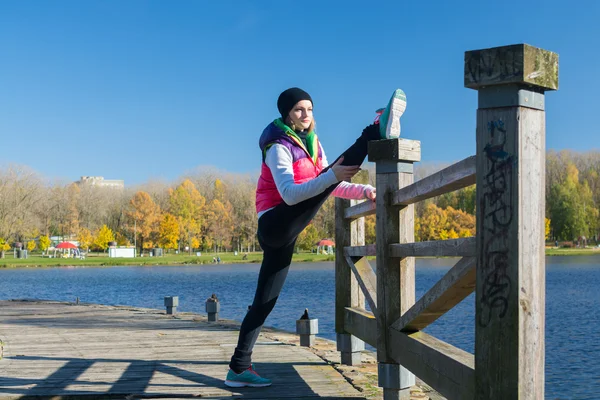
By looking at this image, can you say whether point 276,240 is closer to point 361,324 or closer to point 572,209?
point 361,324

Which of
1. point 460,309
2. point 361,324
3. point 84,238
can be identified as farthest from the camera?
point 84,238

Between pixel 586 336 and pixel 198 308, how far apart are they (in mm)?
14460

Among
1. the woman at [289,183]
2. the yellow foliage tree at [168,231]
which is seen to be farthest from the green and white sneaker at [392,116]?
the yellow foliage tree at [168,231]

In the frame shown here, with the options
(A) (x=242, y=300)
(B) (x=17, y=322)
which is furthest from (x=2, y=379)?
(A) (x=242, y=300)

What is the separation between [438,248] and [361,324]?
200cm

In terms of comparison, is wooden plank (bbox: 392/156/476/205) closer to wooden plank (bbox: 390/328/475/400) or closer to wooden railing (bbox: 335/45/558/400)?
wooden railing (bbox: 335/45/558/400)

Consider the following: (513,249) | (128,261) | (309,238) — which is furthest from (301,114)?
(309,238)

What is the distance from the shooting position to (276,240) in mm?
4758

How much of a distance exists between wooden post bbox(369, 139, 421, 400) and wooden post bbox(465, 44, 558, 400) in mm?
1635

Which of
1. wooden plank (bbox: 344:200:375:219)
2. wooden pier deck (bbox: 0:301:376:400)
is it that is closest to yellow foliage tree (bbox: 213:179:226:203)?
wooden pier deck (bbox: 0:301:376:400)

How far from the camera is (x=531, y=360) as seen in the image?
258cm

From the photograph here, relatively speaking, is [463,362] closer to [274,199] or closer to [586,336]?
[274,199]

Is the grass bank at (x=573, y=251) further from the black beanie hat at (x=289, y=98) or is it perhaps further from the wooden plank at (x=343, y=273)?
the black beanie hat at (x=289, y=98)

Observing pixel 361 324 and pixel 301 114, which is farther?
pixel 361 324
